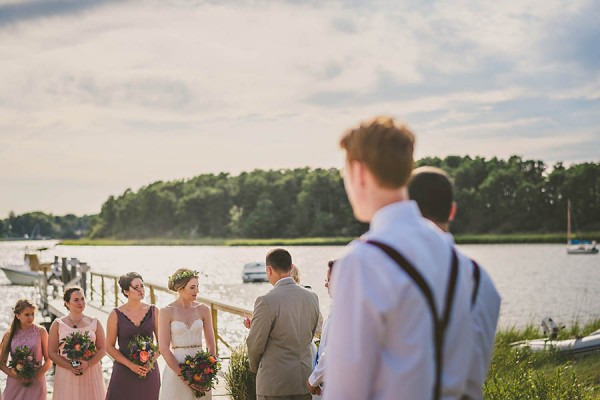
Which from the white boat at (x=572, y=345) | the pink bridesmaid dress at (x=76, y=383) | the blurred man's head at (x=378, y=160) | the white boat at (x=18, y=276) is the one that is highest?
the blurred man's head at (x=378, y=160)

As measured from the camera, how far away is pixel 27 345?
26.7ft

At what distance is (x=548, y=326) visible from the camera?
18422mm

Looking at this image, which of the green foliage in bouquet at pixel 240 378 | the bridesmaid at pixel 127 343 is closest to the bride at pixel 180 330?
the bridesmaid at pixel 127 343

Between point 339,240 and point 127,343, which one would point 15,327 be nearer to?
point 127,343

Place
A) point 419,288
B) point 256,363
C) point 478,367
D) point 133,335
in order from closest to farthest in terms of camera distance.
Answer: point 419,288
point 478,367
point 256,363
point 133,335

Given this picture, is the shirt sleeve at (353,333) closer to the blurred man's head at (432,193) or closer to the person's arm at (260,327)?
the blurred man's head at (432,193)

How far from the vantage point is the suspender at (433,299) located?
6.92 ft

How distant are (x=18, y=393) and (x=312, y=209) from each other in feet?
457

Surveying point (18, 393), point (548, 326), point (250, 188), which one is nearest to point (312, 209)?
point (250, 188)

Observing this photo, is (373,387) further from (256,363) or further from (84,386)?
(84,386)

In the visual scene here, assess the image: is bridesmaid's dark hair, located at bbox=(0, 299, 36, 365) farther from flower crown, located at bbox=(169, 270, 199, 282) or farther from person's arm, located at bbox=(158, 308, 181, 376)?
flower crown, located at bbox=(169, 270, 199, 282)

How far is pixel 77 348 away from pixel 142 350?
97cm

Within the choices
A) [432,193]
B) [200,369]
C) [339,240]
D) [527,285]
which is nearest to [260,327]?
[200,369]

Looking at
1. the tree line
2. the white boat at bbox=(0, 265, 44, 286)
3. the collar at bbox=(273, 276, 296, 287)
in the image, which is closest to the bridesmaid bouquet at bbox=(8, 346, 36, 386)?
the collar at bbox=(273, 276, 296, 287)
